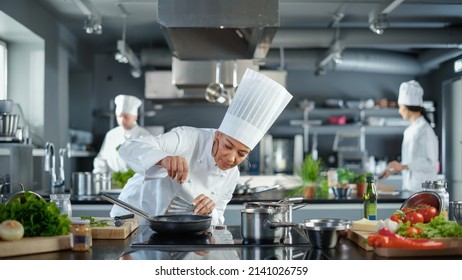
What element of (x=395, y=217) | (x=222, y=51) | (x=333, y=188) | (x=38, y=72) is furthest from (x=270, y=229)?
(x=38, y=72)

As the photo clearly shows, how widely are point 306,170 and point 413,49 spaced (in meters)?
4.25

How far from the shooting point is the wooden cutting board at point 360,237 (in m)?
1.77

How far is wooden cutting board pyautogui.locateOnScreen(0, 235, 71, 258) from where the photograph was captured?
167 centimetres

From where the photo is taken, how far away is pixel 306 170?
419 centimetres

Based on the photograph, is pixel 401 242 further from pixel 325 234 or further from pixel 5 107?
pixel 5 107

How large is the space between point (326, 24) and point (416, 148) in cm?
231

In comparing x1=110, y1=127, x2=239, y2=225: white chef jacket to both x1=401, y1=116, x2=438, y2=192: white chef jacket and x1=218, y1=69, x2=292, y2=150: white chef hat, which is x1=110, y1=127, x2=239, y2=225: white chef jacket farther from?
x1=401, y1=116, x2=438, y2=192: white chef jacket

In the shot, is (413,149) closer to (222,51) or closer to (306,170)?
(306,170)

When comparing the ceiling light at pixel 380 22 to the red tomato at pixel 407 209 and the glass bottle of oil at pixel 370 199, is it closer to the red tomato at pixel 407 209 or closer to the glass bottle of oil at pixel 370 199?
the glass bottle of oil at pixel 370 199

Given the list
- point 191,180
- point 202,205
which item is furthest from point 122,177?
point 202,205

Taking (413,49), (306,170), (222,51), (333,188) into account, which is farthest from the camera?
(413,49)

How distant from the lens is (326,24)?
645 centimetres
